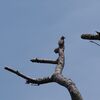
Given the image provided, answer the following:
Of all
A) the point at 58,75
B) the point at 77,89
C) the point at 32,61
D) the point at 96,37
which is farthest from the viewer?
the point at 32,61

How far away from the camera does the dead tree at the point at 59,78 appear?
43.4 feet

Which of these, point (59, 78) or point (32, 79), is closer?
point (59, 78)

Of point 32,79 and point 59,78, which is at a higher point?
point 59,78

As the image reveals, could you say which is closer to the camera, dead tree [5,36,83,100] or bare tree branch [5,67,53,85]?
dead tree [5,36,83,100]

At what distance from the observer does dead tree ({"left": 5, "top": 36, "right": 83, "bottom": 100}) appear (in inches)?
520

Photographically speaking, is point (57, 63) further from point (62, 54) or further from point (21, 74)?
point (21, 74)

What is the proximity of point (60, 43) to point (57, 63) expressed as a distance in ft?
2.23

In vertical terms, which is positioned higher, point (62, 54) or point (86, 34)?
point (86, 34)

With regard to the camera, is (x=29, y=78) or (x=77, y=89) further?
(x=29, y=78)

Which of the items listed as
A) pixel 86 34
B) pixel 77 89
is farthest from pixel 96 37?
pixel 77 89

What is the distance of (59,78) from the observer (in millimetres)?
13953

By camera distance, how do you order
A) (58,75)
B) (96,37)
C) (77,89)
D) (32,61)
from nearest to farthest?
(96,37)
(77,89)
(58,75)
(32,61)

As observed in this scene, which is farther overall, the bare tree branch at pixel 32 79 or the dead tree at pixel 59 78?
the bare tree branch at pixel 32 79

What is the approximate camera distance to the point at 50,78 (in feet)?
47.0
